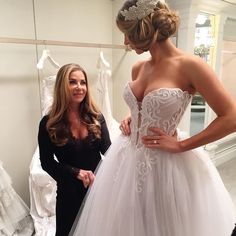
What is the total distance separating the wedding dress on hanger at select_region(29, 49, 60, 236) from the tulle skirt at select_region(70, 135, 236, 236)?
963 millimetres

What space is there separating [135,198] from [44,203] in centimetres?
129

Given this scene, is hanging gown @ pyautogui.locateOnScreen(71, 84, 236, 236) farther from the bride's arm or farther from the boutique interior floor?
the boutique interior floor

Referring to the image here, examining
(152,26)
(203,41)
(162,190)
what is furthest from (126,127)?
(203,41)

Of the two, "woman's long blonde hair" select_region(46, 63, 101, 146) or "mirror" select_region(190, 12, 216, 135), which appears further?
"mirror" select_region(190, 12, 216, 135)

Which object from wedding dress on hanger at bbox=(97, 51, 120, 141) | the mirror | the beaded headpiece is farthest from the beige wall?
the beaded headpiece

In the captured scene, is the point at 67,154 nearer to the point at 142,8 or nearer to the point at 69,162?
the point at 69,162

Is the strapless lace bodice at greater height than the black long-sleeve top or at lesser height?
greater

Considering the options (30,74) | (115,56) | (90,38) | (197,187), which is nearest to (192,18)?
(115,56)

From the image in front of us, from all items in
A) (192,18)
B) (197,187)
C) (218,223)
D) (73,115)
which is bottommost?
(218,223)

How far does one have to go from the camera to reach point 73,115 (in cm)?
139

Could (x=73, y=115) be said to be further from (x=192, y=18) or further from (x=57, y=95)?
(x=192, y=18)

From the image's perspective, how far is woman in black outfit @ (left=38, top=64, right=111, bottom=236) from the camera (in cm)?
132

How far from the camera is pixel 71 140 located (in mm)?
1324

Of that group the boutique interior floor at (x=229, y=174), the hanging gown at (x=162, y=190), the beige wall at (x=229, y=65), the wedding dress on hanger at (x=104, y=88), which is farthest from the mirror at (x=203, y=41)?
the hanging gown at (x=162, y=190)
